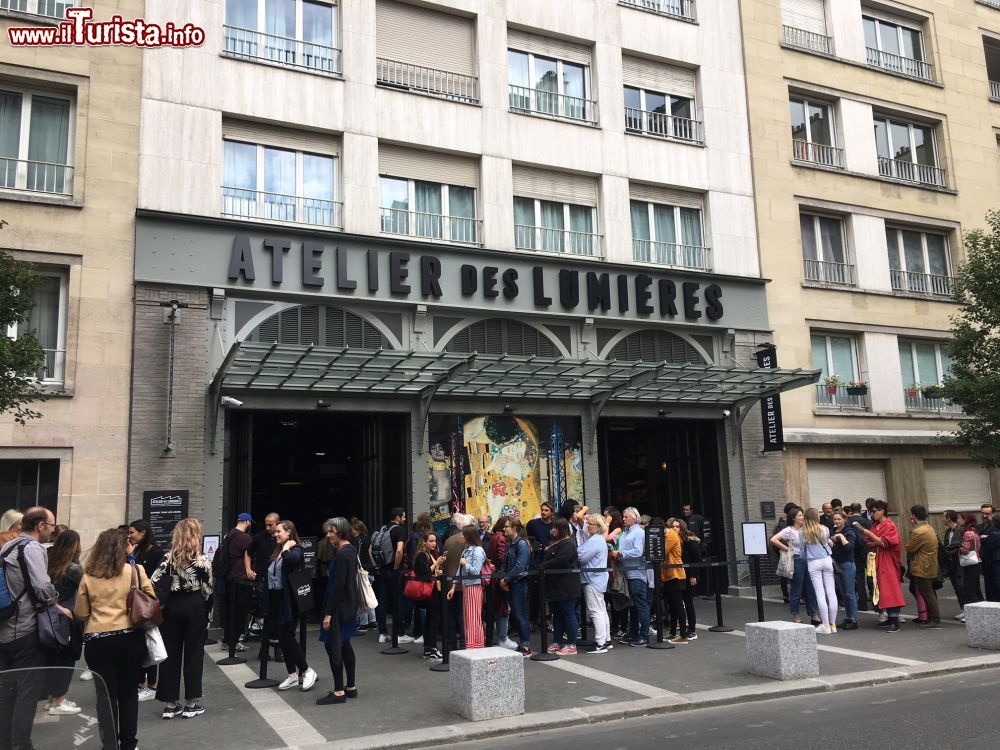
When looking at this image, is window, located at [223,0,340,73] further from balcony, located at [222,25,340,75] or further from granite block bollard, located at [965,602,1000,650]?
granite block bollard, located at [965,602,1000,650]

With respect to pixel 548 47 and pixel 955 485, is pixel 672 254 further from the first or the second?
pixel 955 485

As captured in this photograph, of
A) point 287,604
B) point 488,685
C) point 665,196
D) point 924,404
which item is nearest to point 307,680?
point 287,604

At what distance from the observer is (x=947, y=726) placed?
728cm

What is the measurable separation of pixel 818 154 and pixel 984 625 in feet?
47.5

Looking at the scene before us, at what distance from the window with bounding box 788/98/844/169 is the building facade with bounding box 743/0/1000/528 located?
0.04m

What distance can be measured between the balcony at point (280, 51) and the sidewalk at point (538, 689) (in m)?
10.6

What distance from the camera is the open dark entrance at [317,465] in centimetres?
1619

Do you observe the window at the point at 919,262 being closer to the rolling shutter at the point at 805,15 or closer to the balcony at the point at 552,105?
the rolling shutter at the point at 805,15

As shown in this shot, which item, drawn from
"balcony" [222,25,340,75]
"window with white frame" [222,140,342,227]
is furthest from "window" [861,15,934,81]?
"window with white frame" [222,140,342,227]

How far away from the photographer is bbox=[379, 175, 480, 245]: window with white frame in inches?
675

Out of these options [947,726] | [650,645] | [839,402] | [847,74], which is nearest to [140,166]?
[650,645]

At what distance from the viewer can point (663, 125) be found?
66.9ft

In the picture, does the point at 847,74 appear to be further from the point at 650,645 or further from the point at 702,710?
the point at 702,710

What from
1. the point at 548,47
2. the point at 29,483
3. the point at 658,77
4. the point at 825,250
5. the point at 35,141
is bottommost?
the point at 29,483
